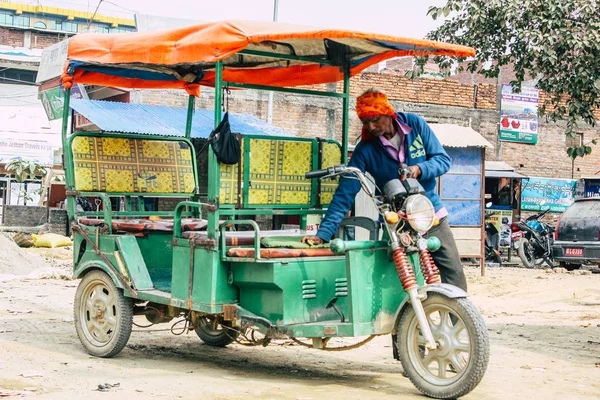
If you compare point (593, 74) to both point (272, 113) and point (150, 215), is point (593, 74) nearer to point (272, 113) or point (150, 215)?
point (150, 215)

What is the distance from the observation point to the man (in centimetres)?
605

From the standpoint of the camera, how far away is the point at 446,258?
608cm

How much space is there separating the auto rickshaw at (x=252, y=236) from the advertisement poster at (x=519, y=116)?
19.7m

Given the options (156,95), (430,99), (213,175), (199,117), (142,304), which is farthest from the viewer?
(430,99)

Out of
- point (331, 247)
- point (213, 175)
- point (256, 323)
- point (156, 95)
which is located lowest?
point (256, 323)

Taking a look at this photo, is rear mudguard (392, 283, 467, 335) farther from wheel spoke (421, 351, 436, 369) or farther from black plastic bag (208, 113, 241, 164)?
black plastic bag (208, 113, 241, 164)

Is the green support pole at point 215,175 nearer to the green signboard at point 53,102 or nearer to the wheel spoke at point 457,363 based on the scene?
the wheel spoke at point 457,363

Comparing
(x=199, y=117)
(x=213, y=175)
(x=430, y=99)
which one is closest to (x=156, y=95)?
(x=199, y=117)

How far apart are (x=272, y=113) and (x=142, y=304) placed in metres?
16.7

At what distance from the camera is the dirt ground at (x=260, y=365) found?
554 cm

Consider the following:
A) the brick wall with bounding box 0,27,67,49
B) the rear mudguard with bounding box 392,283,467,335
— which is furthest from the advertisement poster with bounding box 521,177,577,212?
the brick wall with bounding box 0,27,67,49

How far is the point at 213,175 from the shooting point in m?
6.23

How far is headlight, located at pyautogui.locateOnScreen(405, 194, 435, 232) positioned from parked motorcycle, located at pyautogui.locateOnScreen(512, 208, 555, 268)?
14.4m

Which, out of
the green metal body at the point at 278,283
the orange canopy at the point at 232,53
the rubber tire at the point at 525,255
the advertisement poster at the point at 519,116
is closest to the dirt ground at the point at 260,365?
the green metal body at the point at 278,283
